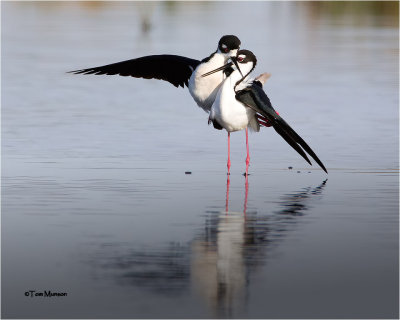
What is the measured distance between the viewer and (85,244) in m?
8.47

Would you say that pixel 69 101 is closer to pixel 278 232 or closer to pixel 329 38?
pixel 278 232

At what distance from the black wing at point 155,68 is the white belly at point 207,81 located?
1.05m

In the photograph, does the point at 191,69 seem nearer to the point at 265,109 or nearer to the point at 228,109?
the point at 228,109

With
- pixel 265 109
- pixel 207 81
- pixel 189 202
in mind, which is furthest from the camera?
pixel 207 81

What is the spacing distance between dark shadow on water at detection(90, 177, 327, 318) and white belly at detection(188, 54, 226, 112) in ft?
12.6

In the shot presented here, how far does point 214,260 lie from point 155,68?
7.19m

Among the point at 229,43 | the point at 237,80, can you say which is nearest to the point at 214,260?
the point at 237,80

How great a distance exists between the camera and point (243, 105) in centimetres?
1275

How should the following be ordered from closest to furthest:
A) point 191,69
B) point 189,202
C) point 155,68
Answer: point 189,202 < point 191,69 < point 155,68

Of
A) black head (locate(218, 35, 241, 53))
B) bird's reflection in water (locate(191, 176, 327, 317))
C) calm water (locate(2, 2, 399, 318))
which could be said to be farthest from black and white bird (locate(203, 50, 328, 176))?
bird's reflection in water (locate(191, 176, 327, 317))

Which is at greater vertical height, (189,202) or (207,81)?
(207,81)

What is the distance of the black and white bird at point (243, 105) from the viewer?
12484 mm

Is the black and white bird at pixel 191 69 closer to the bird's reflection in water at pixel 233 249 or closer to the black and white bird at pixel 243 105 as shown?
the black and white bird at pixel 243 105

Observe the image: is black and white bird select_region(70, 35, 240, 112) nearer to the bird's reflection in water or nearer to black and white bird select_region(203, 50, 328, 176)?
black and white bird select_region(203, 50, 328, 176)
